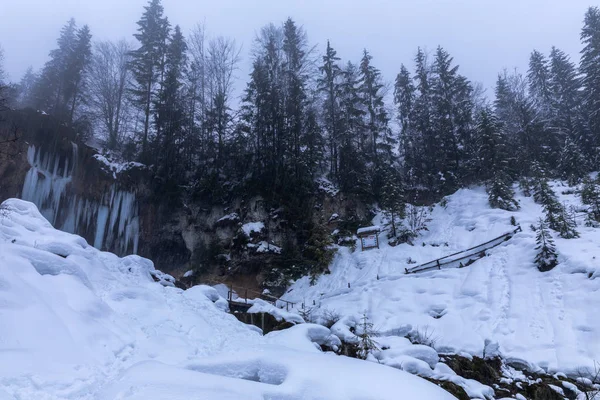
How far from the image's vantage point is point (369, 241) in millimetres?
18656

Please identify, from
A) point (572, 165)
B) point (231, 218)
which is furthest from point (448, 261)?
point (231, 218)

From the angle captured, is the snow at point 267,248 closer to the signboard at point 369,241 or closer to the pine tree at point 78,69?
the signboard at point 369,241

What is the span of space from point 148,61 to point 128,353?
1012 inches

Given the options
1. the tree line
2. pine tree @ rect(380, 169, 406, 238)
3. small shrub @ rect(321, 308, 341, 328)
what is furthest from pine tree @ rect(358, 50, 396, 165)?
small shrub @ rect(321, 308, 341, 328)

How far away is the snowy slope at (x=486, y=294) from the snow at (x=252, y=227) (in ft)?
14.6

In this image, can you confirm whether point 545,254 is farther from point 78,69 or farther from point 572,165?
point 78,69

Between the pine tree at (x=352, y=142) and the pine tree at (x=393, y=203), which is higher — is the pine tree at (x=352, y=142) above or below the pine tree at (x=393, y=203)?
above

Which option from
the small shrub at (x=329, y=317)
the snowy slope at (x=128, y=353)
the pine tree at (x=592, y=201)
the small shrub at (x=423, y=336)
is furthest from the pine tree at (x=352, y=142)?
the snowy slope at (x=128, y=353)

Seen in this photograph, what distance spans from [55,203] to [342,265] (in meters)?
15.9

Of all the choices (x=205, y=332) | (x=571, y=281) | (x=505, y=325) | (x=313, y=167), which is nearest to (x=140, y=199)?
(x=313, y=167)

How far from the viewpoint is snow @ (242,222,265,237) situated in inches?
813

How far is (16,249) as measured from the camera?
6676 mm

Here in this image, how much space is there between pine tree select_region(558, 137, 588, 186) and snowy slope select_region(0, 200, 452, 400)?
822 inches

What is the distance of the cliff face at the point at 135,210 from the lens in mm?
17469
